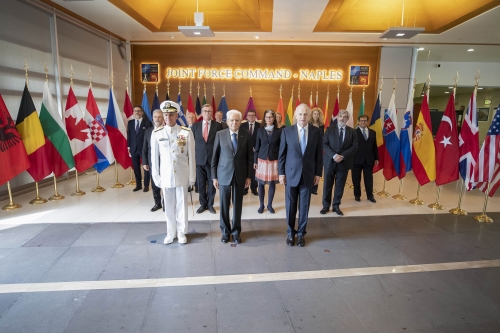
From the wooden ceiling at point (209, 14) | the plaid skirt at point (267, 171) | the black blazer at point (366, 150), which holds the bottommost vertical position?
the plaid skirt at point (267, 171)

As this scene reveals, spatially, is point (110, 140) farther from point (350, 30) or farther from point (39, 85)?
point (350, 30)

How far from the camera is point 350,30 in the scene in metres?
8.01

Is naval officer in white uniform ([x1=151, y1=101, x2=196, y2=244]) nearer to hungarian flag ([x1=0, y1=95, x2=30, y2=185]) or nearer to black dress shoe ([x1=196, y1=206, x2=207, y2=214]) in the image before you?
black dress shoe ([x1=196, y1=206, x2=207, y2=214])

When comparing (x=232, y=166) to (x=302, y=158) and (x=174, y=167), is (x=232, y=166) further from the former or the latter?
(x=302, y=158)

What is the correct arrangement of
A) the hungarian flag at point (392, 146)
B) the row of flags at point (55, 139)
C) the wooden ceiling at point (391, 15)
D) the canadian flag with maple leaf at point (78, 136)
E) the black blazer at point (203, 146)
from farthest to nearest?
the wooden ceiling at point (391, 15) < the hungarian flag at point (392, 146) < the canadian flag with maple leaf at point (78, 136) < the black blazer at point (203, 146) < the row of flags at point (55, 139)

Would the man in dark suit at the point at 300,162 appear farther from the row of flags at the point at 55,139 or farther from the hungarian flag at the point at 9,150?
the hungarian flag at the point at 9,150

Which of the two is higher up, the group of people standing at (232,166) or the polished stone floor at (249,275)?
the group of people standing at (232,166)

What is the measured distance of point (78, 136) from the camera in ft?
18.8

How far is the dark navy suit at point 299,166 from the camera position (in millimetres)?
3561

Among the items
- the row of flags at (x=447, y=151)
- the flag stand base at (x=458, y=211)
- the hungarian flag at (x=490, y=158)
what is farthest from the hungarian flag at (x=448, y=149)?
the flag stand base at (x=458, y=211)

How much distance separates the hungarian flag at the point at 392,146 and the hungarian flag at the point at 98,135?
557cm

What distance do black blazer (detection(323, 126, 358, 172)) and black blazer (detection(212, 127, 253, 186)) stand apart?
179 centimetres

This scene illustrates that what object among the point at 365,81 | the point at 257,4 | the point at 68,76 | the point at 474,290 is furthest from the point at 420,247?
the point at 68,76

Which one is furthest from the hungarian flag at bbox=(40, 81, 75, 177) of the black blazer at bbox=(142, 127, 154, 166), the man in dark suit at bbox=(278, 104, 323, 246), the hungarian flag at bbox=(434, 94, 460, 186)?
the hungarian flag at bbox=(434, 94, 460, 186)
